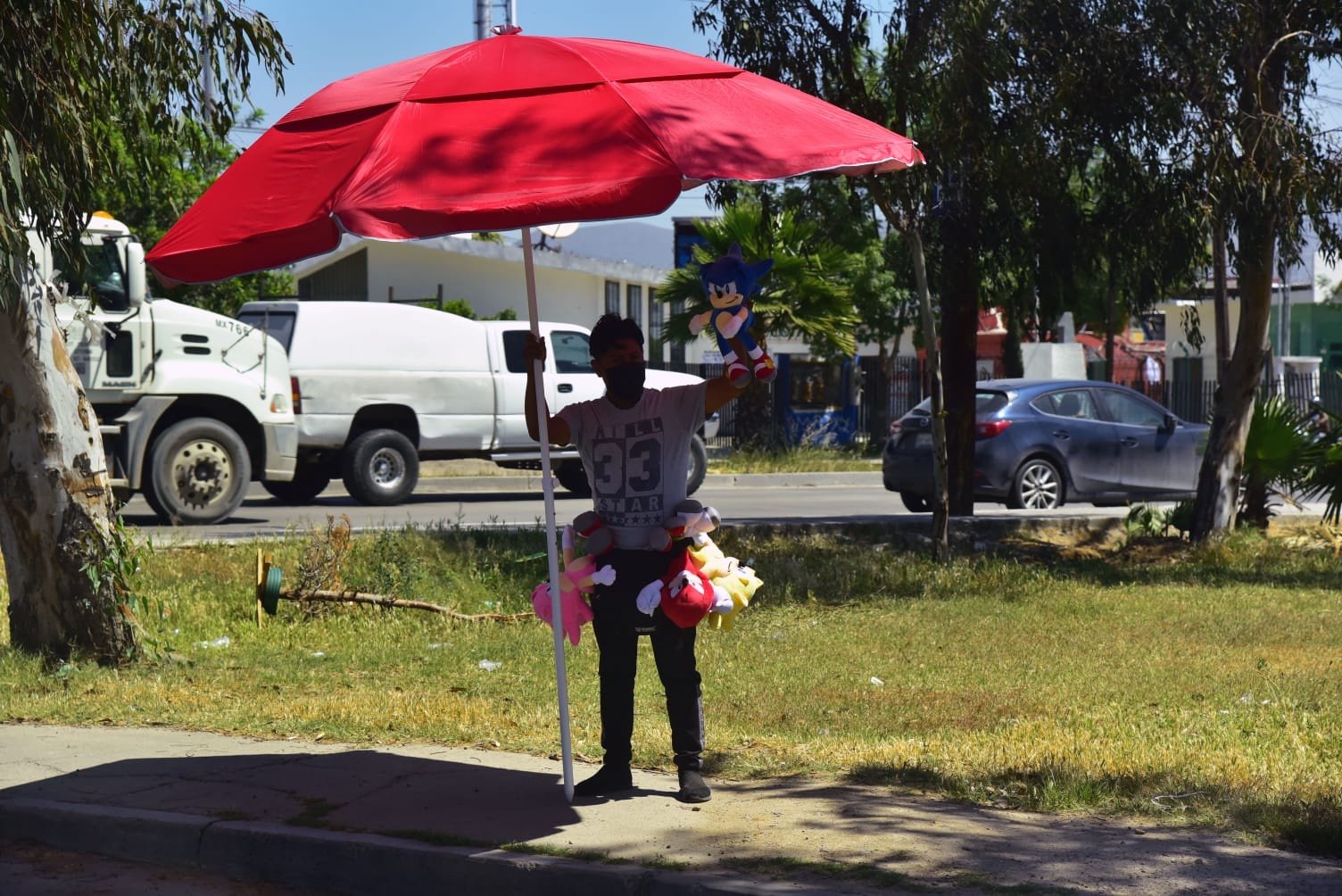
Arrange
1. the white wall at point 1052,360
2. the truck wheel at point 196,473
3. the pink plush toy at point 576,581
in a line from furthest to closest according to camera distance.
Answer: the white wall at point 1052,360
the truck wheel at point 196,473
the pink plush toy at point 576,581

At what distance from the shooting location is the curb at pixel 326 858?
485 cm

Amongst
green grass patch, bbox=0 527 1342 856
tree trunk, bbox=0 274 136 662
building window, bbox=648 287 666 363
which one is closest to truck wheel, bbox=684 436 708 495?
green grass patch, bbox=0 527 1342 856

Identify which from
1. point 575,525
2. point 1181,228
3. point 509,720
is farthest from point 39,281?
point 1181,228

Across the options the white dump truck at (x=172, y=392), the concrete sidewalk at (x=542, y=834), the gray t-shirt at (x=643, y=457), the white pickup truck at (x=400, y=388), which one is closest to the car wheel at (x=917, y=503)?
the white pickup truck at (x=400, y=388)

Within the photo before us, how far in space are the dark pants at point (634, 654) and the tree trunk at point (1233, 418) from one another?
8.87m

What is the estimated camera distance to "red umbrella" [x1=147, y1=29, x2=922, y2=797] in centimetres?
485

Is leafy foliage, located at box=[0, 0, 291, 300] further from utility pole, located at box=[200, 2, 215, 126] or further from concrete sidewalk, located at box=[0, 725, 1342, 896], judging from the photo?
concrete sidewalk, located at box=[0, 725, 1342, 896]

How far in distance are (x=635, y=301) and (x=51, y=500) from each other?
3084cm

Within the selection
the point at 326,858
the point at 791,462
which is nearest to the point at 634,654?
the point at 326,858

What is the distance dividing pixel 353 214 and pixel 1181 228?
29.9 feet

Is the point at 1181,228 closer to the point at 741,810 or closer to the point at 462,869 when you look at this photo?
the point at 741,810

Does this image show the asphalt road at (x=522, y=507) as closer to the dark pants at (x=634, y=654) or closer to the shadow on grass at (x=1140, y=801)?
the dark pants at (x=634, y=654)

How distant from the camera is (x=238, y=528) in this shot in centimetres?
1519

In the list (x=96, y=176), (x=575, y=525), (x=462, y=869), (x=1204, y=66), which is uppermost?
(x=1204, y=66)
